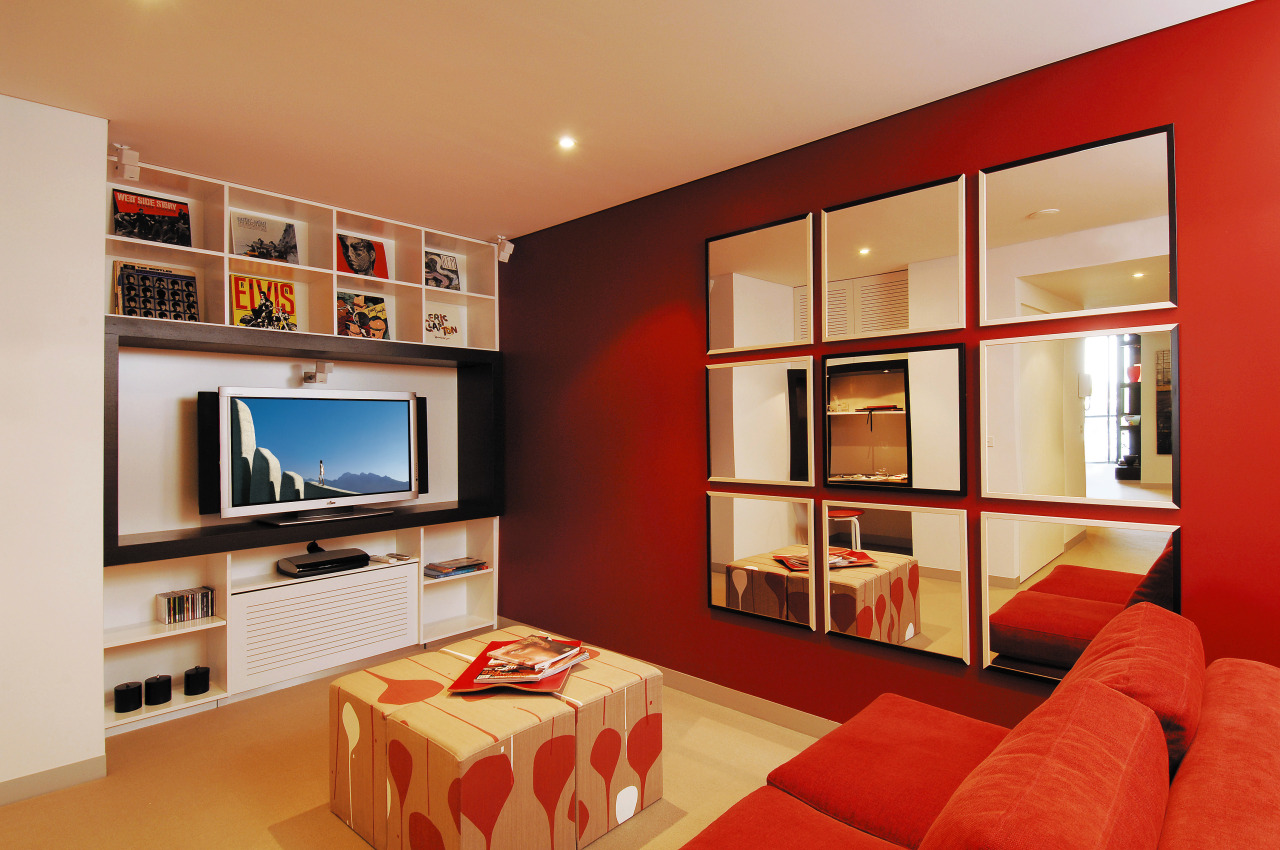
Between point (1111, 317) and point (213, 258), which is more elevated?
point (213, 258)

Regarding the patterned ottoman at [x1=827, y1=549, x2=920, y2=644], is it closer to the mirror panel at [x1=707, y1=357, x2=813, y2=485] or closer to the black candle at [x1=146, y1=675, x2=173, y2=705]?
the mirror panel at [x1=707, y1=357, x2=813, y2=485]

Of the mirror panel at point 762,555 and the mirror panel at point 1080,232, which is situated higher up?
the mirror panel at point 1080,232

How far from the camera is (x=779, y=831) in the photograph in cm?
149

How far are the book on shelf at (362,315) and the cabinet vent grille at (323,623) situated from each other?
1.48 m

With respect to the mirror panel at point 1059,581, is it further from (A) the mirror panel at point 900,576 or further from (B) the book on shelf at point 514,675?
(B) the book on shelf at point 514,675

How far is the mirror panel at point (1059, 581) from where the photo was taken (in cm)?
212

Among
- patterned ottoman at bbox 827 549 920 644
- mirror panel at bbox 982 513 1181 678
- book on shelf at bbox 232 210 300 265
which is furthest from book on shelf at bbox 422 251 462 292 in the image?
mirror panel at bbox 982 513 1181 678

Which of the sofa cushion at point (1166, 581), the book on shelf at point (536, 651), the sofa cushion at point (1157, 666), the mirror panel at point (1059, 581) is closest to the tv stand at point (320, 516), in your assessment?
the book on shelf at point (536, 651)

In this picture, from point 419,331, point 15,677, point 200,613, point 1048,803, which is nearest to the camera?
point 1048,803

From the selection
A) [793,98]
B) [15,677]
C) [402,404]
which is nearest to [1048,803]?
[793,98]

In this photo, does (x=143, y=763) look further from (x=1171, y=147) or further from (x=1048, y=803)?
(x=1171, y=147)

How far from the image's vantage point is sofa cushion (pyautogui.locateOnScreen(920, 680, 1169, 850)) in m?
0.87

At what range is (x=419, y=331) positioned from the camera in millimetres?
4047

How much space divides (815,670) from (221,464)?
9.98 ft
